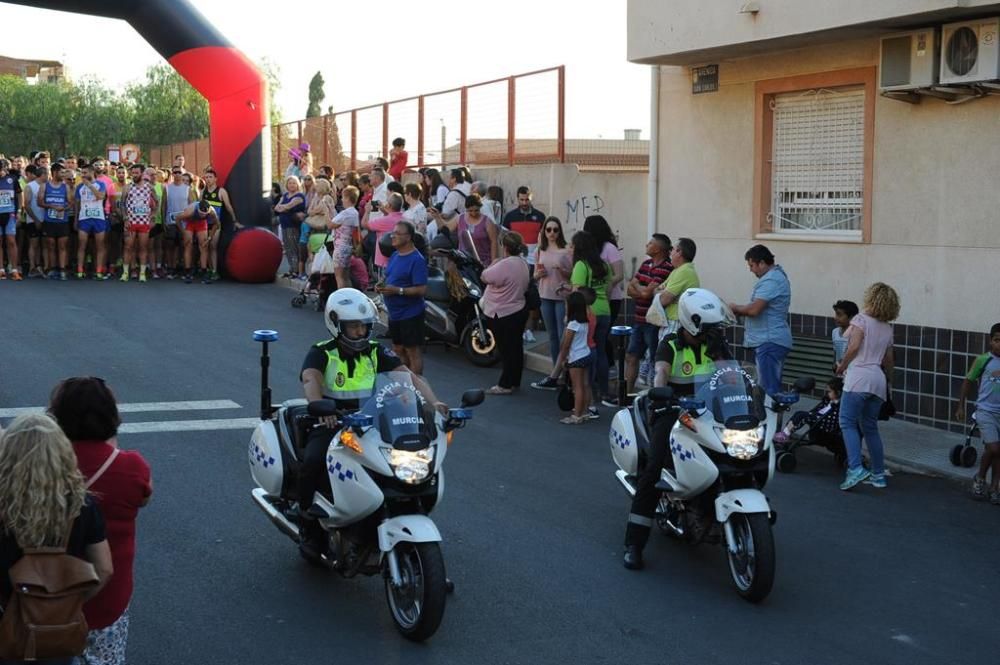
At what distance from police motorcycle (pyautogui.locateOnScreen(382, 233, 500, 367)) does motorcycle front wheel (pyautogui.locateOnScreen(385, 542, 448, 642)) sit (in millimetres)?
8630

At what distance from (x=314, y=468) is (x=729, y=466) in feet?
7.41

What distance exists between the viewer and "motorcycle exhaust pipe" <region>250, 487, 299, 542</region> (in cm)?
704

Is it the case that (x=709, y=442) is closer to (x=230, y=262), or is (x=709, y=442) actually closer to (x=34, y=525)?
(x=34, y=525)

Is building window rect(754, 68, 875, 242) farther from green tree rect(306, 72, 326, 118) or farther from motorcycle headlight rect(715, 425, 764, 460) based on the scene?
green tree rect(306, 72, 326, 118)

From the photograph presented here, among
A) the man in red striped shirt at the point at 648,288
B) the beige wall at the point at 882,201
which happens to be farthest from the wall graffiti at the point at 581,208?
the man in red striped shirt at the point at 648,288

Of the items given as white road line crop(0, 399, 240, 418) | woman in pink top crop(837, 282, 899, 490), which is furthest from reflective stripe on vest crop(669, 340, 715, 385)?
white road line crop(0, 399, 240, 418)

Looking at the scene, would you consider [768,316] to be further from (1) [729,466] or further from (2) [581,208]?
(2) [581,208]

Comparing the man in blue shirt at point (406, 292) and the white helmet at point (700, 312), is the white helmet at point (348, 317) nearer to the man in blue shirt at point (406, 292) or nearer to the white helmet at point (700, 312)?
the white helmet at point (700, 312)

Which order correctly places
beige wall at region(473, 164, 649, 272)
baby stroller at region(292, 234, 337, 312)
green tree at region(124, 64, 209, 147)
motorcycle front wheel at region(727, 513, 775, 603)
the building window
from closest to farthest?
1. motorcycle front wheel at region(727, 513, 775, 603)
2. the building window
3. beige wall at region(473, 164, 649, 272)
4. baby stroller at region(292, 234, 337, 312)
5. green tree at region(124, 64, 209, 147)

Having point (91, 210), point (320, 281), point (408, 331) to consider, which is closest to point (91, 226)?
point (91, 210)

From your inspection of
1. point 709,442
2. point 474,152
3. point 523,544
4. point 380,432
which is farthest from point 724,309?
point 474,152

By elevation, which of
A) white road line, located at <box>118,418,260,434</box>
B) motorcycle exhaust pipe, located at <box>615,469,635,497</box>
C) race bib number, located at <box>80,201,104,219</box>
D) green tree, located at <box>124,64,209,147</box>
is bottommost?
white road line, located at <box>118,418,260,434</box>

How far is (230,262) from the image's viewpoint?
2172 cm

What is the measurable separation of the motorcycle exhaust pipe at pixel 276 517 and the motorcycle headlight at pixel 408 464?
1111 millimetres
